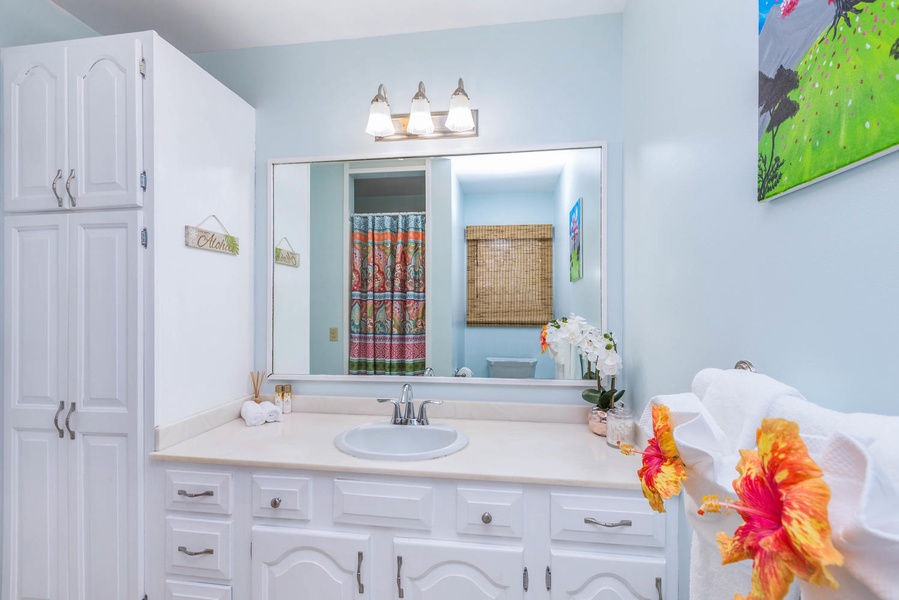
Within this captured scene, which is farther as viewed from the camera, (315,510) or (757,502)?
(315,510)

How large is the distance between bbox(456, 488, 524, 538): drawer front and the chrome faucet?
1.62 ft

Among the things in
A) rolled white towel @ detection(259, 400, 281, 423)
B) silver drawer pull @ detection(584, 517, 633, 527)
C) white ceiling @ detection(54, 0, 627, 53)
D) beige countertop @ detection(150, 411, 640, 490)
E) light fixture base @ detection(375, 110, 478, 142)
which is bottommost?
silver drawer pull @ detection(584, 517, 633, 527)

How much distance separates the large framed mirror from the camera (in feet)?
6.06

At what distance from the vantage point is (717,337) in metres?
0.99

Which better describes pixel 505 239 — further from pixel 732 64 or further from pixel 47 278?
pixel 47 278

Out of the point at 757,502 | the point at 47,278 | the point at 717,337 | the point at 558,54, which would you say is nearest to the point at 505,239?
the point at 558,54

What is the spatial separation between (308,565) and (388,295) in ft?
3.51

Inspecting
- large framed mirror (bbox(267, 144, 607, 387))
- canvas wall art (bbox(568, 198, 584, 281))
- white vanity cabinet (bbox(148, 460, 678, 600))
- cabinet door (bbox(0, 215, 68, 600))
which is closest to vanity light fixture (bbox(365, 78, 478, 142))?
large framed mirror (bbox(267, 144, 607, 387))

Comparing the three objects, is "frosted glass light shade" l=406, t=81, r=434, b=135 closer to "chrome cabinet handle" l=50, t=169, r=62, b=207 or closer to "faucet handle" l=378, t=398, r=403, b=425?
"faucet handle" l=378, t=398, r=403, b=425

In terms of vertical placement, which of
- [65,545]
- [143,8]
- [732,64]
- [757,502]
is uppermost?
[143,8]

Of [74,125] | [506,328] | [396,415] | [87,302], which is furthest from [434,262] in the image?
[74,125]

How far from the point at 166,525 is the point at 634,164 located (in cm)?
210

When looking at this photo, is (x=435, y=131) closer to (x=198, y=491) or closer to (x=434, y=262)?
(x=434, y=262)

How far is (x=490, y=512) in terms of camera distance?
4.21 ft
